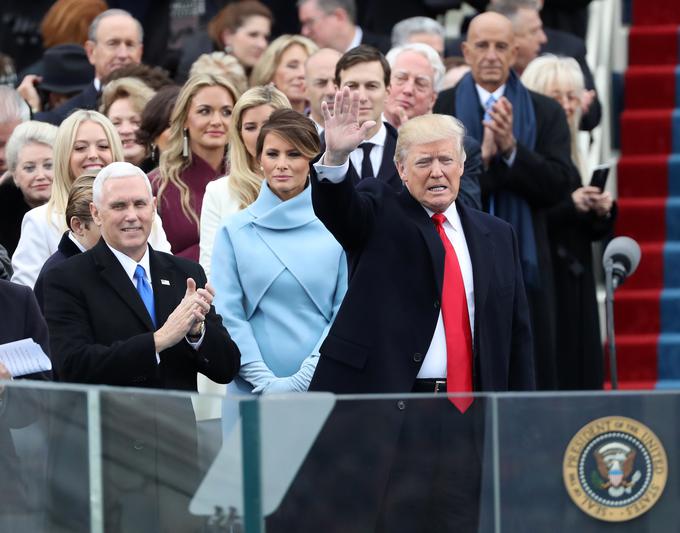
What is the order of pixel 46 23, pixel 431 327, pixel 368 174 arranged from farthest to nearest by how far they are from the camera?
pixel 46 23 → pixel 368 174 → pixel 431 327

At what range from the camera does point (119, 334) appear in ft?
21.9

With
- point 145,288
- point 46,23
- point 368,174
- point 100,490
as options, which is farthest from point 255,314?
point 46,23

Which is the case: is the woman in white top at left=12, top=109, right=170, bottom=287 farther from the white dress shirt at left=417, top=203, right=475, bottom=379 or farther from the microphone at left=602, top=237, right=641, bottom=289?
the microphone at left=602, top=237, right=641, bottom=289

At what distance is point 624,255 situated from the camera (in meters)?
8.45

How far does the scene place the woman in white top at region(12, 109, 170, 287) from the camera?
783 cm

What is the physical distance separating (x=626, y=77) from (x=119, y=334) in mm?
6926

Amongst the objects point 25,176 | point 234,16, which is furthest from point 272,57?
point 25,176

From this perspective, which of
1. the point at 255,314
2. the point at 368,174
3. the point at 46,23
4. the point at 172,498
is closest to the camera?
the point at 172,498

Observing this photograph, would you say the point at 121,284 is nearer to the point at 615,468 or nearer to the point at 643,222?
the point at 615,468

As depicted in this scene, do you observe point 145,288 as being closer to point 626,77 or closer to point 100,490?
point 100,490

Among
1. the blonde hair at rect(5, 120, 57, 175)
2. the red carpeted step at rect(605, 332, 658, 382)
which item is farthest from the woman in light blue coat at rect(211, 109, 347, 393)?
the red carpeted step at rect(605, 332, 658, 382)

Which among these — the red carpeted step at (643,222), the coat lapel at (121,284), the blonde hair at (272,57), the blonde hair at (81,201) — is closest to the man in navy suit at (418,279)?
the coat lapel at (121,284)

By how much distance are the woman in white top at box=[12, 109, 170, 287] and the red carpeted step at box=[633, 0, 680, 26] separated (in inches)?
240

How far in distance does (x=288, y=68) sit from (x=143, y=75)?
83 centimetres
